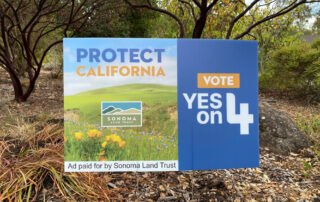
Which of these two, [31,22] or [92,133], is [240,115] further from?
[31,22]

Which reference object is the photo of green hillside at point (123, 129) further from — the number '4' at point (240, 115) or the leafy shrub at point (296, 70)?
the leafy shrub at point (296, 70)

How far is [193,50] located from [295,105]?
6335 mm

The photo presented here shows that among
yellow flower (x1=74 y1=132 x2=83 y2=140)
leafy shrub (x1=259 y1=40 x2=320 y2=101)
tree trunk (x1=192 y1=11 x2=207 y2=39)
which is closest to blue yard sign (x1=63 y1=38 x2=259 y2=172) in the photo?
yellow flower (x1=74 y1=132 x2=83 y2=140)

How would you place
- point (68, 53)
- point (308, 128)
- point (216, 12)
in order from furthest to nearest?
point (216, 12), point (308, 128), point (68, 53)

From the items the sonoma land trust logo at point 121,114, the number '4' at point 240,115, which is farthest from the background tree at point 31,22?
the number '4' at point 240,115

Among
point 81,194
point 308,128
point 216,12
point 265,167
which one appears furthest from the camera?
point 216,12

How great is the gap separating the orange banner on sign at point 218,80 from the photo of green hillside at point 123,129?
227 millimetres

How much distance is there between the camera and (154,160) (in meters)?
1.94

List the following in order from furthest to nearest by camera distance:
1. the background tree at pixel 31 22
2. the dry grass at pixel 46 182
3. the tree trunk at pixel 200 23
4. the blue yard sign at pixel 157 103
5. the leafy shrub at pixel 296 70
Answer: the leafy shrub at pixel 296 70, the background tree at pixel 31 22, the tree trunk at pixel 200 23, the dry grass at pixel 46 182, the blue yard sign at pixel 157 103

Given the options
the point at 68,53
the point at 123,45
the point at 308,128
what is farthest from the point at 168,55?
the point at 308,128

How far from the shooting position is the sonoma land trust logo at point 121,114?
1879mm

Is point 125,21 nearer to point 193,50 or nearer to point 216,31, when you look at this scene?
point 216,31

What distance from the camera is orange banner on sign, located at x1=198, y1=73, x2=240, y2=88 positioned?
75.0 inches

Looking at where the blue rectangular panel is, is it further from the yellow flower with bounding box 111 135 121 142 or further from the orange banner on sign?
the yellow flower with bounding box 111 135 121 142
